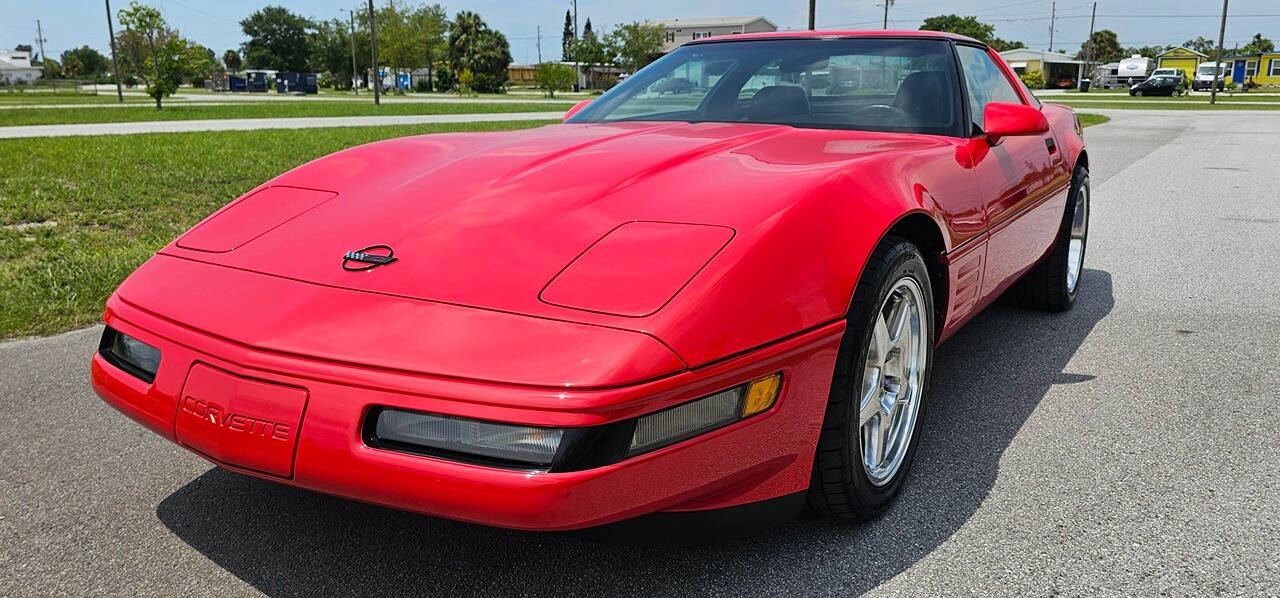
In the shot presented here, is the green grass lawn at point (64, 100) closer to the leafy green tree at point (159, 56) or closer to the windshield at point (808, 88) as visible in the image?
the leafy green tree at point (159, 56)

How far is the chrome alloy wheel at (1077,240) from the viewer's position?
173 inches

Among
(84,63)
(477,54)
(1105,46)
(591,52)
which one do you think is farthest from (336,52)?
(1105,46)

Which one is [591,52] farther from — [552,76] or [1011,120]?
[1011,120]

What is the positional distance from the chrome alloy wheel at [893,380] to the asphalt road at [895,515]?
14 cm

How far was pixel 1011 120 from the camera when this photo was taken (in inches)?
Answer: 113

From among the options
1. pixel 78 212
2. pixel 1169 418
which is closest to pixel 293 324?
pixel 1169 418

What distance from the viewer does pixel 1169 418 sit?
298 cm

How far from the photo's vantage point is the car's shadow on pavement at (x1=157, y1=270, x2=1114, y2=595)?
197 centimetres

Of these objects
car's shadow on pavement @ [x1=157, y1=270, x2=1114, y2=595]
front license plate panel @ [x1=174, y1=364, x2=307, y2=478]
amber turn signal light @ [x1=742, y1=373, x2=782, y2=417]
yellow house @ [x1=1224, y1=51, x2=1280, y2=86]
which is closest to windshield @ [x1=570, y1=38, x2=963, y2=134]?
car's shadow on pavement @ [x1=157, y1=270, x2=1114, y2=595]

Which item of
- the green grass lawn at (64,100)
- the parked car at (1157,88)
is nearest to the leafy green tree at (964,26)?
the parked car at (1157,88)

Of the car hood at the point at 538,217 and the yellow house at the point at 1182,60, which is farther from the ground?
the yellow house at the point at 1182,60

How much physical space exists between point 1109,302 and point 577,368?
385cm

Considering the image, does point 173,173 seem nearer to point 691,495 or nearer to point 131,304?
point 131,304

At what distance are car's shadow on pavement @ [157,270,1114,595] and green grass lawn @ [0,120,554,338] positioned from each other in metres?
2.31
